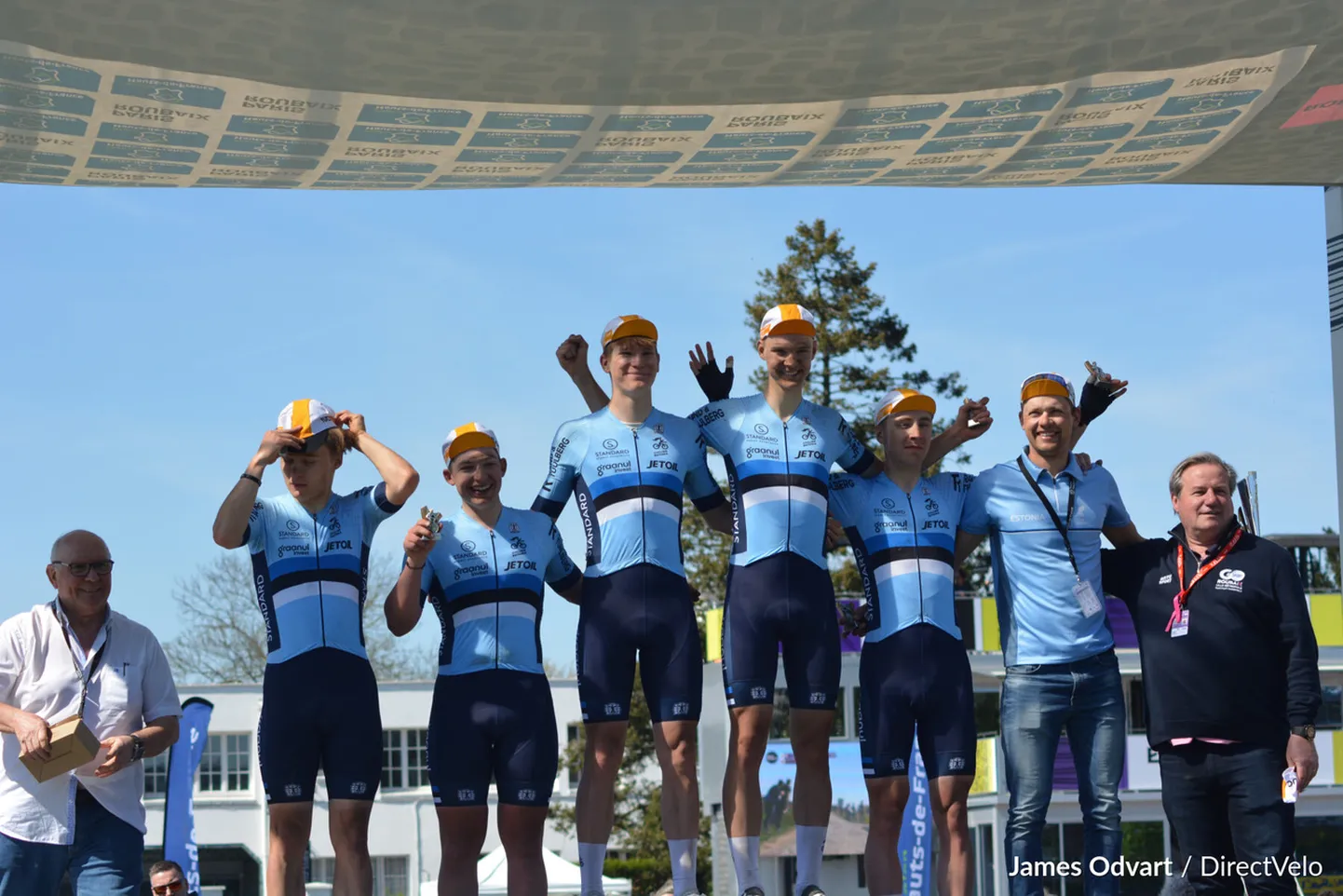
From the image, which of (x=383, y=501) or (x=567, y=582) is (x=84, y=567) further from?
(x=567, y=582)

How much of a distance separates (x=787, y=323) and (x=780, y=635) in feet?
5.17

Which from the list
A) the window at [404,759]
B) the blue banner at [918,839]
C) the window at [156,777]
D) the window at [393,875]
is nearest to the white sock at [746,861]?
the blue banner at [918,839]

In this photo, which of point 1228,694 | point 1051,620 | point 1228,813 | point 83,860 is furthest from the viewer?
point 1051,620

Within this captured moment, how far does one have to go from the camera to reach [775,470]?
25.4 feet

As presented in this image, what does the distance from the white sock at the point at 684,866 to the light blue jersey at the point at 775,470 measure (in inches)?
55.1

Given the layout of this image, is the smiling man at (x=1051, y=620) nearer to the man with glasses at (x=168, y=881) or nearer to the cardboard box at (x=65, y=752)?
the cardboard box at (x=65, y=752)

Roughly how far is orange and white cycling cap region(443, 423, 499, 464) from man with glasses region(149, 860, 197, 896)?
4.40m

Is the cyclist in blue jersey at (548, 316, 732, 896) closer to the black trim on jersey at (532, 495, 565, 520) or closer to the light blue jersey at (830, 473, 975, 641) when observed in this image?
the black trim on jersey at (532, 495, 565, 520)

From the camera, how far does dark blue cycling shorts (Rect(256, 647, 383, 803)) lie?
22.9 feet

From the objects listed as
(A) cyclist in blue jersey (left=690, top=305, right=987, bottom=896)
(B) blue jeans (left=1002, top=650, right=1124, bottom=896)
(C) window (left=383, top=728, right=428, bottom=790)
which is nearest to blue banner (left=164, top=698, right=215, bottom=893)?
(A) cyclist in blue jersey (left=690, top=305, right=987, bottom=896)

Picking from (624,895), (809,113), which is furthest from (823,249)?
(809,113)

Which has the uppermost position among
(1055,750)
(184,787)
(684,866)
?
(1055,750)

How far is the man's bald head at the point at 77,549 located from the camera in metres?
6.61

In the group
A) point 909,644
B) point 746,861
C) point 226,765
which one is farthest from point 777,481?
point 226,765
